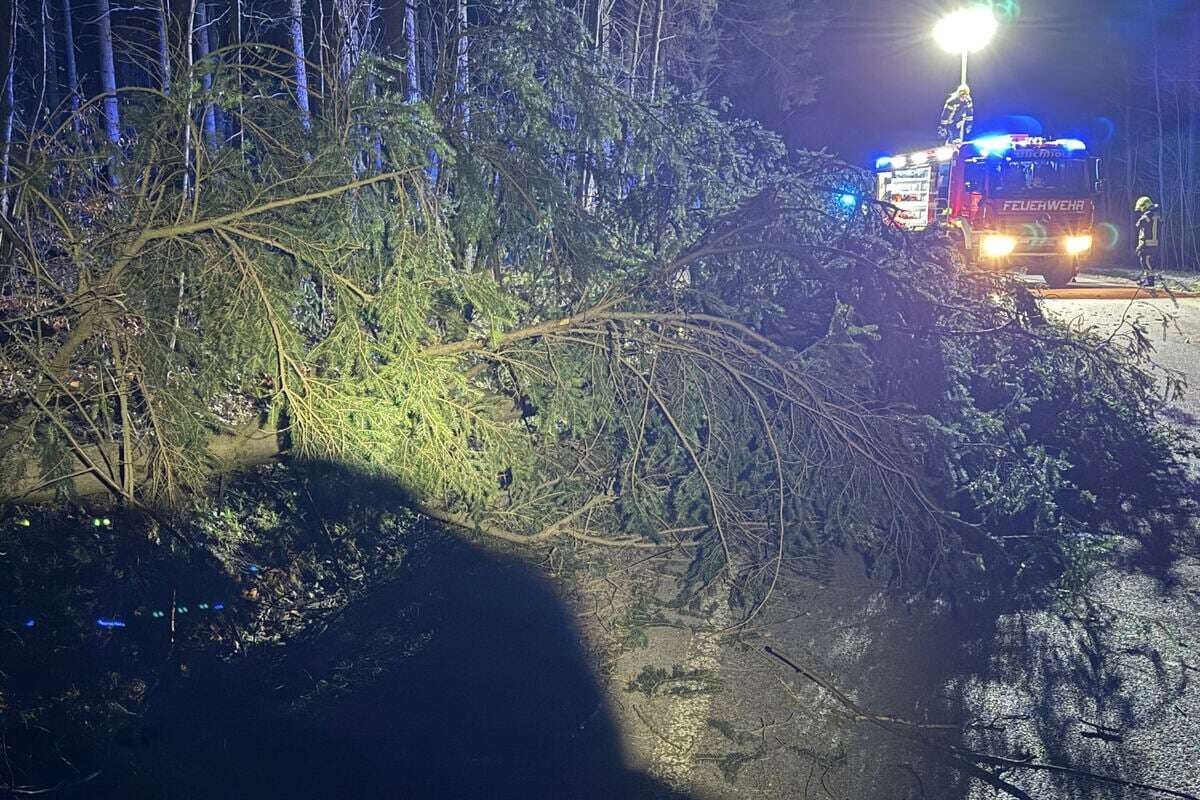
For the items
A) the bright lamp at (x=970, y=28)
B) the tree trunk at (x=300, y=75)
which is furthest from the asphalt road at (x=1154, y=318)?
the bright lamp at (x=970, y=28)

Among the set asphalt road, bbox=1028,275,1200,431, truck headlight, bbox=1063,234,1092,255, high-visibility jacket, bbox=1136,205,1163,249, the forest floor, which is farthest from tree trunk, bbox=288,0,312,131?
high-visibility jacket, bbox=1136,205,1163,249

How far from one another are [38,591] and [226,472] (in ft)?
4.23

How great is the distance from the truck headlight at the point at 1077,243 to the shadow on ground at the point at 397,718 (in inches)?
557

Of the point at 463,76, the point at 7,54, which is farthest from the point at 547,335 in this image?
the point at 7,54

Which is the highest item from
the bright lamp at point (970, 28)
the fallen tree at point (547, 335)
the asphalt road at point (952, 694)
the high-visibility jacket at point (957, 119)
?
the bright lamp at point (970, 28)

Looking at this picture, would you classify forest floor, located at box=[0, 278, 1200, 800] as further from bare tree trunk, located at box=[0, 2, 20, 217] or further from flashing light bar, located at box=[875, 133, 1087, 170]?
flashing light bar, located at box=[875, 133, 1087, 170]

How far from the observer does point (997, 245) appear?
15.9 m

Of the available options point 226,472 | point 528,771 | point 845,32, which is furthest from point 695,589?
point 845,32

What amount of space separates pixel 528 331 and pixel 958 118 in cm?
1471

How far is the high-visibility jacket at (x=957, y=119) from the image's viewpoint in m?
17.5

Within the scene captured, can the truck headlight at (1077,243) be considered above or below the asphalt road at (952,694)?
above

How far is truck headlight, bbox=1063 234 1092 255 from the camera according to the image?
1614 centimetres

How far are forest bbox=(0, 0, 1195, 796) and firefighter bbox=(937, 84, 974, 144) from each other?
1171 cm

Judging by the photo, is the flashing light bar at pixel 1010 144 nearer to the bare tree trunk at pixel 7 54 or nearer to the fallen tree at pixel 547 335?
the fallen tree at pixel 547 335
